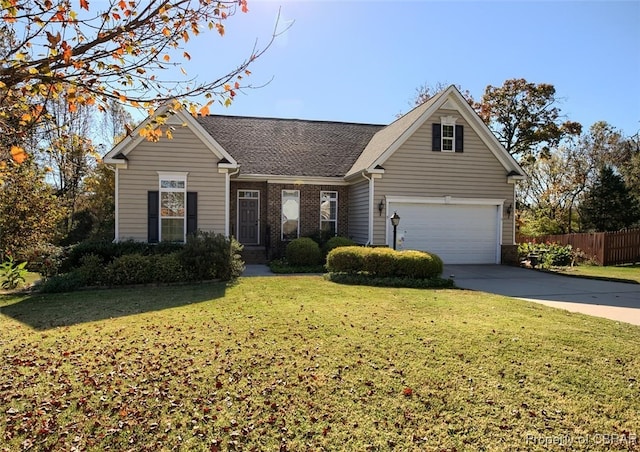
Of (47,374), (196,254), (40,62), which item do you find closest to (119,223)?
(196,254)

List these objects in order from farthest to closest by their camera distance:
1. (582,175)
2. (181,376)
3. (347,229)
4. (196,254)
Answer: (582,175)
(347,229)
(196,254)
(181,376)

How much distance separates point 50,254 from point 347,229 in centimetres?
1056

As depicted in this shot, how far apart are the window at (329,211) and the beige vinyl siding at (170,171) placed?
4.54m

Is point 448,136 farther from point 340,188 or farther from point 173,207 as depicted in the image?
point 173,207

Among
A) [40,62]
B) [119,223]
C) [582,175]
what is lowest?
[119,223]

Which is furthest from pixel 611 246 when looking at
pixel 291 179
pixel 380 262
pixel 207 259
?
pixel 207 259

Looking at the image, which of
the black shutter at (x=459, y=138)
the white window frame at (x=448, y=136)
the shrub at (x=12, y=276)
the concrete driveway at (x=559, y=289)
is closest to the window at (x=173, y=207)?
the shrub at (x=12, y=276)

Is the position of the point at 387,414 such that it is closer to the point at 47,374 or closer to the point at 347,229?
the point at 47,374

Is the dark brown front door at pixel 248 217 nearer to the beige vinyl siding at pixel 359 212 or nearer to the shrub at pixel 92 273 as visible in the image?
the beige vinyl siding at pixel 359 212

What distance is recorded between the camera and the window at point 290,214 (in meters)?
16.7

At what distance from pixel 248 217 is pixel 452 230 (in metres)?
8.17

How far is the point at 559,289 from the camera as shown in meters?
10.6

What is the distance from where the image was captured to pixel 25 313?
24.7 ft

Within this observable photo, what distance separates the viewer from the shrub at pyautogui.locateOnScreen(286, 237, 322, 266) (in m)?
14.8
